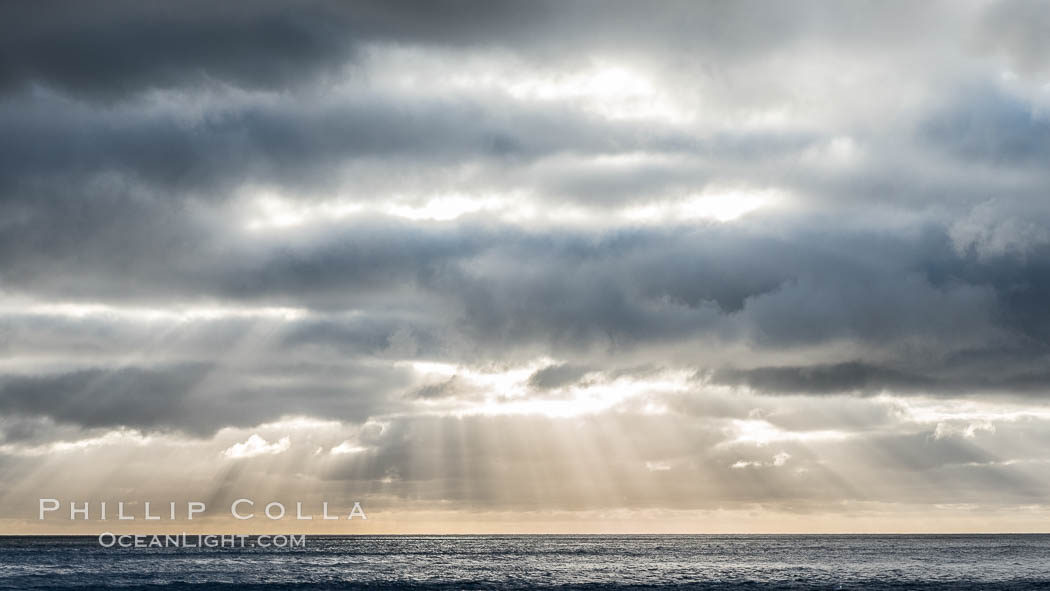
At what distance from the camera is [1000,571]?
189250 millimetres

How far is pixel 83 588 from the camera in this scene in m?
138

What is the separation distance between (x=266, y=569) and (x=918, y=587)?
11010 centimetres

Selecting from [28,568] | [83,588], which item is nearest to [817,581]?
[83,588]

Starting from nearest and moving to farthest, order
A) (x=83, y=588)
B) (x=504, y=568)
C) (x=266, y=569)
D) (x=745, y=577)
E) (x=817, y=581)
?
(x=83, y=588) < (x=817, y=581) < (x=745, y=577) < (x=266, y=569) < (x=504, y=568)

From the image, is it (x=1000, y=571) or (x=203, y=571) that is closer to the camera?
(x=203, y=571)

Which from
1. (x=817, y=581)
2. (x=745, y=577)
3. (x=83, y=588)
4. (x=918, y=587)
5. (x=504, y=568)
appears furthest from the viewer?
(x=504, y=568)

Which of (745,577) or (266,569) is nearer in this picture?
(745,577)

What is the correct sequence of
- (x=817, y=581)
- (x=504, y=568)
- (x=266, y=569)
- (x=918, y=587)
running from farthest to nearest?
(x=504, y=568) < (x=266, y=569) < (x=817, y=581) < (x=918, y=587)

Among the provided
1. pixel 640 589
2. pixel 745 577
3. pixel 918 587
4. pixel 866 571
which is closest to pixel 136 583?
pixel 640 589

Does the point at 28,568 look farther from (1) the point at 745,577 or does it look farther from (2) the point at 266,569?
(1) the point at 745,577

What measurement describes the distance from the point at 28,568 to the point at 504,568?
88.7 metres

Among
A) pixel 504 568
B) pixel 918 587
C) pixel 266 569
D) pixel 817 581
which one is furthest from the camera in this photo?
pixel 504 568

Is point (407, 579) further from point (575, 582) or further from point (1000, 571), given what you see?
point (1000, 571)

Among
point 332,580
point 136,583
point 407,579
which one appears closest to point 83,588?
point 136,583
